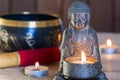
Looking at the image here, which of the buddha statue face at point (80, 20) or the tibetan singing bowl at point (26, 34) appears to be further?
the tibetan singing bowl at point (26, 34)

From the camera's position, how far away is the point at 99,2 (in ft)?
5.04

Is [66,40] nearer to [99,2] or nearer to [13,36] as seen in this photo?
[13,36]

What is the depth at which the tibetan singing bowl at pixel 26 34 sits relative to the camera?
0.71 metres

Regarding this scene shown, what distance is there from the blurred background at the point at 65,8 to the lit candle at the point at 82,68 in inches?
39.9

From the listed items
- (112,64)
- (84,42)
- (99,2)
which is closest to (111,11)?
(99,2)

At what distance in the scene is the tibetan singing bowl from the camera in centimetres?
71

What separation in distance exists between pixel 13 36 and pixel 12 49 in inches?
1.2

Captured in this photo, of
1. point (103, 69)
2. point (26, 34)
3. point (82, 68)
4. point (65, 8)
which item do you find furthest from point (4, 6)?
point (82, 68)

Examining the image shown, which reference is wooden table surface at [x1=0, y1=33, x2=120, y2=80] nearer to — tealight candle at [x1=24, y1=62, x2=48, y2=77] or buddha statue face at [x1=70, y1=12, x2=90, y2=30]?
tealight candle at [x1=24, y1=62, x2=48, y2=77]

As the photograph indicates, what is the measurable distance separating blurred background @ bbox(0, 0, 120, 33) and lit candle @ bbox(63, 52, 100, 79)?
3.32ft

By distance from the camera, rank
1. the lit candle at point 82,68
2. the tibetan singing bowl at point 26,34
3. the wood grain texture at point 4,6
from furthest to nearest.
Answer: the wood grain texture at point 4,6 < the tibetan singing bowl at point 26,34 < the lit candle at point 82,68

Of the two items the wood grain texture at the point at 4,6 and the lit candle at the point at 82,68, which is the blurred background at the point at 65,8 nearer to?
the wood grain texture at the point at 4,6

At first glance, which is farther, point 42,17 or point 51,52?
point 42,17

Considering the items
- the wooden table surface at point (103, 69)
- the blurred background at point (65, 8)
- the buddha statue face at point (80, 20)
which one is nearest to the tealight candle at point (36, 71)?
the wooden table surface at point (103, 69)
